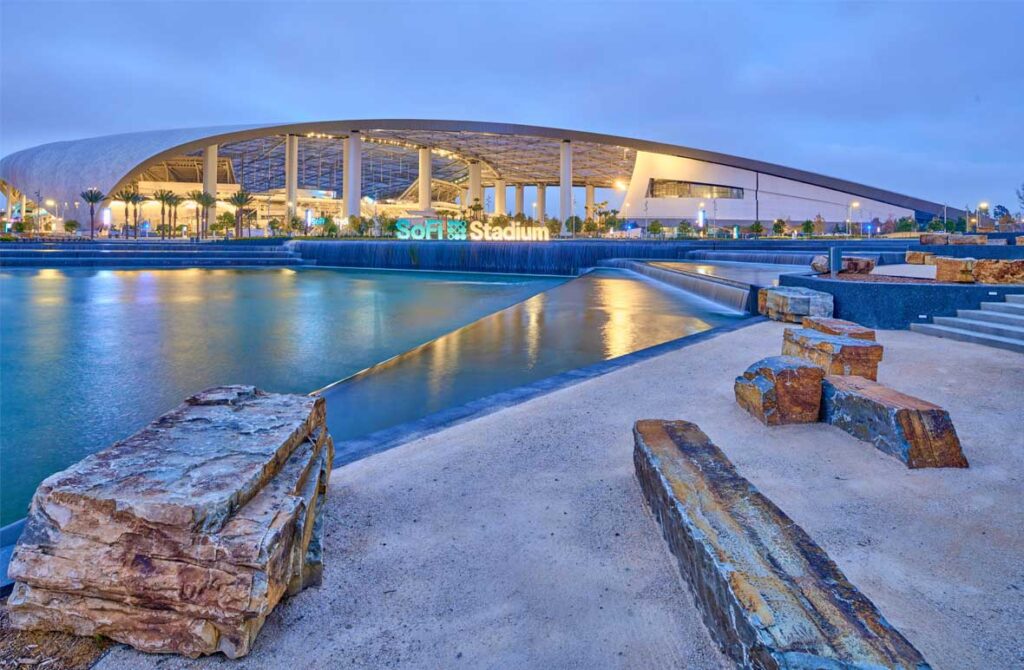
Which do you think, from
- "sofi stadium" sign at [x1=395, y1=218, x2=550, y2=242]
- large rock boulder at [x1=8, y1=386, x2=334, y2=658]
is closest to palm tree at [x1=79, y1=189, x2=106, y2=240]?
"sofi stadium" sign at [x1=395, y1=218, x2=550, y2=242]

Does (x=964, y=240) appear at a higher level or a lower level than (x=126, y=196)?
lower

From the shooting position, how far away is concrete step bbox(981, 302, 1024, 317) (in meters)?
6.46

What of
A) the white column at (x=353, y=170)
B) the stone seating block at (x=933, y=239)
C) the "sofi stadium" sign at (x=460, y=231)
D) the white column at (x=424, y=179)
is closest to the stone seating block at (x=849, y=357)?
the stone seating block at (x=933, y=239)

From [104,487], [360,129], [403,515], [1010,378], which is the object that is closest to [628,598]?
[403,515]

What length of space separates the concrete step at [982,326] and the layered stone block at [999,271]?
72 cm

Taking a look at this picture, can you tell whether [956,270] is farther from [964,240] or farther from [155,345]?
[964,240]

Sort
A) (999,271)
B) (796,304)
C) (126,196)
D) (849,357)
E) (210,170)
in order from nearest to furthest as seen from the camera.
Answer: (849,357), (999,271), (796,304), (210,170), (126,196)

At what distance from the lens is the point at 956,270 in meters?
7.28

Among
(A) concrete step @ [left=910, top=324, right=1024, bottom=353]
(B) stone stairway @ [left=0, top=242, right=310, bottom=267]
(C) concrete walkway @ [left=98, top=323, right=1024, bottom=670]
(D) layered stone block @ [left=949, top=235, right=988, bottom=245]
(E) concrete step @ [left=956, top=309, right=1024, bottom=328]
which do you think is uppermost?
(B) stone stairway @ [left=0, top=242, right=310, bottom=267]

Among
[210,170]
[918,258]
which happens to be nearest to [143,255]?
[210,170]

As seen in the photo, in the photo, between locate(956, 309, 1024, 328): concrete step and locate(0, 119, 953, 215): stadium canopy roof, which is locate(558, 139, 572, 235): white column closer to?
locate(0, 119, 953, 215): stadium canopy roof

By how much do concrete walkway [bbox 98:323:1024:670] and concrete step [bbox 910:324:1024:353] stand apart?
2613 millimetres

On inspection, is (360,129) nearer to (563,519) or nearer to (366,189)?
(366,189)

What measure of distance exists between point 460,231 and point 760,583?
45.9m
